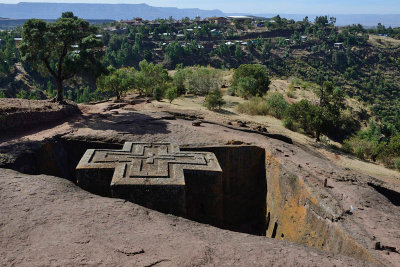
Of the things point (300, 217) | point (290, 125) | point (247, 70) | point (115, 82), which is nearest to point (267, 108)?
point (290, 125)

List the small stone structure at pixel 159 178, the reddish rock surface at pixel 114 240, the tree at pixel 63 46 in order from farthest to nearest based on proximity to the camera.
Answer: the tree at pixel 63 46 → the small stone structure at pixel 159 178 → the reddish rock surface at pixel 114 240

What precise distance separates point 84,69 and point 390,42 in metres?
111

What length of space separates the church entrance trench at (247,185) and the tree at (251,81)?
19.4 meters

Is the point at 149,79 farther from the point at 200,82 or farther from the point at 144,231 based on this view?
the point at 144,231

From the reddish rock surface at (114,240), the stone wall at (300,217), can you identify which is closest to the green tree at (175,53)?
the stone wall at (300,217)

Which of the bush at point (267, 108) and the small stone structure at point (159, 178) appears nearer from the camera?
Result: the small stone structure at point (159, 178)

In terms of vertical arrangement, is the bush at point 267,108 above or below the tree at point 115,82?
below

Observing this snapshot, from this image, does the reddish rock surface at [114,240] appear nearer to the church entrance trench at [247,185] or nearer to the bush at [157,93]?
the church entrance trench at [247,185]

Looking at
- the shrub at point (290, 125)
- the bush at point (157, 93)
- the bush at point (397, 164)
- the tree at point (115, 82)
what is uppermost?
Answer: the tree at point (115, 82)

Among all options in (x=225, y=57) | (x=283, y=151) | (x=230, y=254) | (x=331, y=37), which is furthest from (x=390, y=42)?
(x=230, y=254)

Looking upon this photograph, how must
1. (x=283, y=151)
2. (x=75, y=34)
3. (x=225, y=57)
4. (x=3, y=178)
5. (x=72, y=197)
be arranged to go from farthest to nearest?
(x=225, y=57) → (x=75, y=34) → (x=283, y=151) → (x=3, y=178) → (x=72, y=197)

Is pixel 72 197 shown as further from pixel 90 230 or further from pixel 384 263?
pixel 384 263

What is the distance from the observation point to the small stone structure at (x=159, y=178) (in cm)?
895

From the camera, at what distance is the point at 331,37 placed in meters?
103
